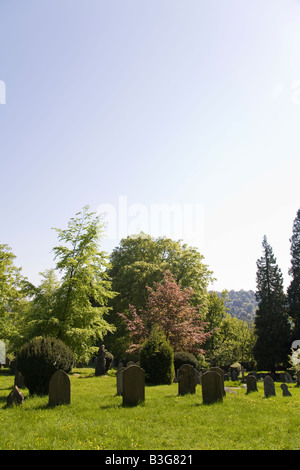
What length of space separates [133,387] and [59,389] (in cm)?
248

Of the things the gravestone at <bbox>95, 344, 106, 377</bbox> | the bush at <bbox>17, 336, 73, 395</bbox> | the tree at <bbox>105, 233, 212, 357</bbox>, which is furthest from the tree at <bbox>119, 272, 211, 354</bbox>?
the bush at <bbox>17, 336, 73, 395</bbox>

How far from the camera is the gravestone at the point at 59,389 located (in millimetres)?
10594

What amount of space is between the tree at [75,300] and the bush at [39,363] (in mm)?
4386

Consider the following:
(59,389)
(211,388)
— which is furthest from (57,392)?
(211,388)

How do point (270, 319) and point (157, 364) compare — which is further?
point (270, 319)

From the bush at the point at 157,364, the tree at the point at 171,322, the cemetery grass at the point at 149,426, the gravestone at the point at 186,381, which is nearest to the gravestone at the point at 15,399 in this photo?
the cemetery grass at the point at 149,426

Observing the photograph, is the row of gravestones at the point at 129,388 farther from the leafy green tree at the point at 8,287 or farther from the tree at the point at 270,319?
the tree at the point at 270,319

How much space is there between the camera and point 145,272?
111 ft

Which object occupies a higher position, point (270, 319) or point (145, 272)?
point (145, 272)

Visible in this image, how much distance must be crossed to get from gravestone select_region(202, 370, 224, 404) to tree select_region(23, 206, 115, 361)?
28.6ft

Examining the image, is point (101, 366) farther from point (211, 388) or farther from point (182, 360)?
point (211, 388)

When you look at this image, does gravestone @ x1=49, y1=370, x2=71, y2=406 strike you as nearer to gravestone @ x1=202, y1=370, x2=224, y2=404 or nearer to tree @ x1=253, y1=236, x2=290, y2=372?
gravestone @ x1=202, y1=370, x2=224, y2=404
